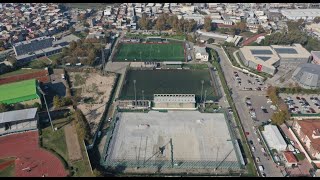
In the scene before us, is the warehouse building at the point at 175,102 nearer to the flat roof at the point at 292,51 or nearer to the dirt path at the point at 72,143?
the dirt path at the point at 72,143

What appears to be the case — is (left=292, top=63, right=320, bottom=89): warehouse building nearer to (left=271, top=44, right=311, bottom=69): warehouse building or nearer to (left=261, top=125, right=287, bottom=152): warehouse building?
(left=271, top=44, right=311, bottom=69): warehouse building


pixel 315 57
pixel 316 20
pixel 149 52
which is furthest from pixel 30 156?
pixel 316 20

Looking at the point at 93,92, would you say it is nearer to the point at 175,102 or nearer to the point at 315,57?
the point at 175,102

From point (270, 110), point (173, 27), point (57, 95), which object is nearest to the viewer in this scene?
point (270, 110)

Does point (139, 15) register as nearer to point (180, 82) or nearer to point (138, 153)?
point (180, 82)

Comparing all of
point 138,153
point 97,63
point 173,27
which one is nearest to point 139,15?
point 173,27

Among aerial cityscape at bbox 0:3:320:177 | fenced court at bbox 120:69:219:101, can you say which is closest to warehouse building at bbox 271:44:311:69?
aerial cityscape at bbox 0:3:320:177

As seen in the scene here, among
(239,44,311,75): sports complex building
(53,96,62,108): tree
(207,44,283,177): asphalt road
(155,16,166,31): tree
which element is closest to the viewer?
(207,44,283,177): asphalt road
